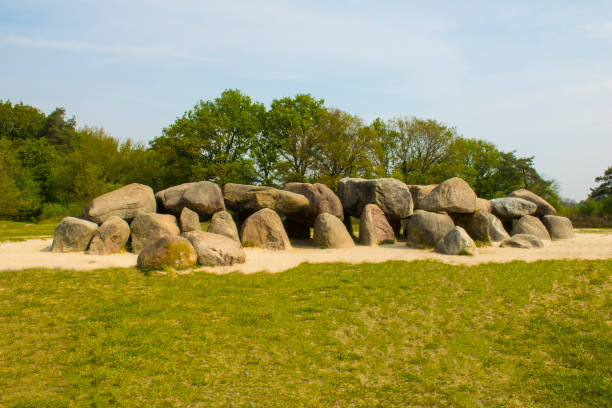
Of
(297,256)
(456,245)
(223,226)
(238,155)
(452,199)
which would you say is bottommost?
(297,256)

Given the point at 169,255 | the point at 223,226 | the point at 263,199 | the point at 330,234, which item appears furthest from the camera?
the point at 263,199

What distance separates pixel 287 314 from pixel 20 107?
58601mm

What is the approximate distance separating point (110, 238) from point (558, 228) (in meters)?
18.1

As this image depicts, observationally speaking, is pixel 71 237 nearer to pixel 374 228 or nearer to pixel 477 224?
pixel 374 228

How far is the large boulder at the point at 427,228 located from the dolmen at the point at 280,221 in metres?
0.03

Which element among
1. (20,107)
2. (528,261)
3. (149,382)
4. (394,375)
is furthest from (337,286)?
(20,107)

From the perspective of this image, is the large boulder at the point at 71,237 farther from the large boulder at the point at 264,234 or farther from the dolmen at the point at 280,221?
the large boulder at the point at 264,234

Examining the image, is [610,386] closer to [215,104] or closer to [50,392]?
[50,392]

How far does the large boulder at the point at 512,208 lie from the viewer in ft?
57.4

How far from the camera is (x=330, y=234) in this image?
568 inches

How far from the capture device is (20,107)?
50000 mm

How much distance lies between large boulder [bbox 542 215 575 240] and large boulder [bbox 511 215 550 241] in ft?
1.72

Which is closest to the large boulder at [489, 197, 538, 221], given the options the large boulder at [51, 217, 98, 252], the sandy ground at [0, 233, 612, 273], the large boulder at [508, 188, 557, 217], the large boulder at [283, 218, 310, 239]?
the large boulder at [508, 188, 557, 217]

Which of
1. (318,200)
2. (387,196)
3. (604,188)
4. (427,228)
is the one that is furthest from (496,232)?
(604,188)
